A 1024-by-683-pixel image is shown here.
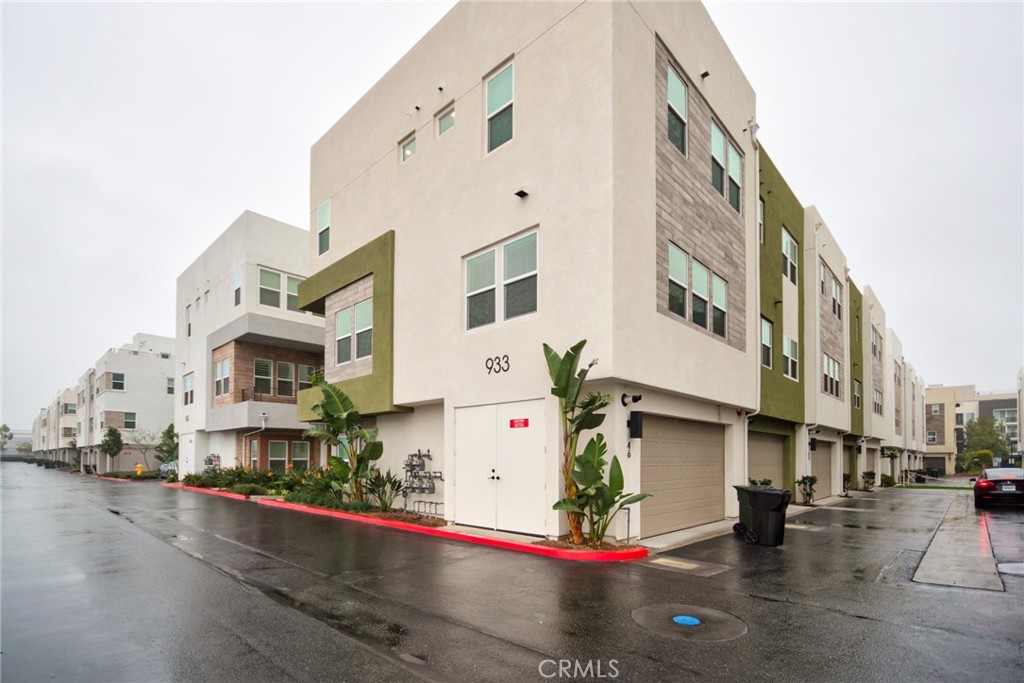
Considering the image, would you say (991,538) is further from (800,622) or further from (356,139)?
(356,139)

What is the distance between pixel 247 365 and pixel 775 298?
2353 centimetres

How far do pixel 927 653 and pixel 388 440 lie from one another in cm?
1309

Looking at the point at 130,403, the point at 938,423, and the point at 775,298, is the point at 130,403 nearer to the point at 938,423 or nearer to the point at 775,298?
the point at 775,298

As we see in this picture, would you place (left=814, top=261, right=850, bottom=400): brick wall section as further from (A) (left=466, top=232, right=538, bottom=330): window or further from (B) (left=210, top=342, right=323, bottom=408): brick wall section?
(B) (left=210, top=342, right=323, bottom=408): brick wall section

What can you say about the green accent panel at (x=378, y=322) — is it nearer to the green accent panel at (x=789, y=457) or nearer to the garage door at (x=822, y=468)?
the green accent panel at (x=789, y=457)

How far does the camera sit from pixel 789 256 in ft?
68.4

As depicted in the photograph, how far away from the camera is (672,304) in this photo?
12117 millimetres

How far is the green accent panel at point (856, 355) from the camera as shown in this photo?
94.0 feet

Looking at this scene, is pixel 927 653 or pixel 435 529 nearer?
pixel 927 653

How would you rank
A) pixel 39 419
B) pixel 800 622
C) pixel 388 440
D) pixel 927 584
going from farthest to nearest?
1. pixel 39 419
2. pixel 388 440
3. pixel 927 584
4. pixel 800 622

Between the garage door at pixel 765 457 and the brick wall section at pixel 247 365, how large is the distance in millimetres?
21547

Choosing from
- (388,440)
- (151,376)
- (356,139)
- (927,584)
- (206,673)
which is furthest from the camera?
(151,376)

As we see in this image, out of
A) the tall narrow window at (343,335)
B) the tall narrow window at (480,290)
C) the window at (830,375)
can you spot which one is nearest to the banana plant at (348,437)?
the tall narrow window at (343,335)

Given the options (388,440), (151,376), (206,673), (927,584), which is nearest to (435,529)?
(388,440)
